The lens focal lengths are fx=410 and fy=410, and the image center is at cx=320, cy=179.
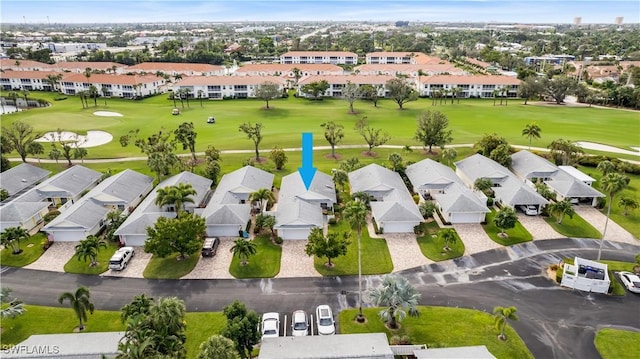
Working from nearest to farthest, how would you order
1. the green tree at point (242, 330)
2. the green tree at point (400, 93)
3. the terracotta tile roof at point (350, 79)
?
1. the green tree at point (242, 330)
2. the green tree at point (400, 93)
3. the terracotta tile roof at point (350, 79)

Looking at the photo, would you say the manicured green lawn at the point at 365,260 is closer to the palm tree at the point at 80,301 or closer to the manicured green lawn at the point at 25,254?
the palm tree at the point at 80,301

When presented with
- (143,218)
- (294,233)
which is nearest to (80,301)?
(143,218)

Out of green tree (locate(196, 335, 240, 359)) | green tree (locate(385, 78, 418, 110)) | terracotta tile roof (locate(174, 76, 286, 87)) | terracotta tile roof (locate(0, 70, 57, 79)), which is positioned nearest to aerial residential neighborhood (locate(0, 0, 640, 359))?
green tree (locate(196, 335, 240, 359))

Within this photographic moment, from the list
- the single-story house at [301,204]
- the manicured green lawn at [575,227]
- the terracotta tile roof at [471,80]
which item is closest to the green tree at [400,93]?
the terracotta tile roof at [471,80]

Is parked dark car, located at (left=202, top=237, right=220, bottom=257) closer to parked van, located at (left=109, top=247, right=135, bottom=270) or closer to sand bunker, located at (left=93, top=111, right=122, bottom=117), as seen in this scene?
parked van, located at (left=109, top=247, right=135, bottom=270)

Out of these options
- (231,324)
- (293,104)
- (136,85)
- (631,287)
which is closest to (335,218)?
(231,324)

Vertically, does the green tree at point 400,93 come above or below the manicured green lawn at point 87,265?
above

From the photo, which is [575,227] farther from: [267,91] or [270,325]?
[267,91]
